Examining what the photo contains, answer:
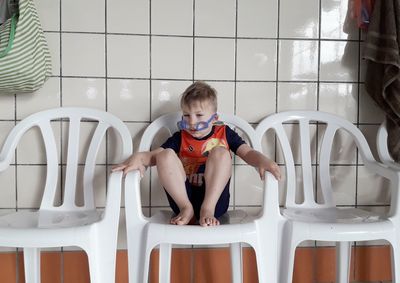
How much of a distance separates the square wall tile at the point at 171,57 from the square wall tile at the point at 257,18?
9.4 inches

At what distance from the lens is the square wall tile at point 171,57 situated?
1.85m

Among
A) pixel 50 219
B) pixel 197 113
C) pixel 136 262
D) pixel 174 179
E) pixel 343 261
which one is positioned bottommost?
pixel 343 261

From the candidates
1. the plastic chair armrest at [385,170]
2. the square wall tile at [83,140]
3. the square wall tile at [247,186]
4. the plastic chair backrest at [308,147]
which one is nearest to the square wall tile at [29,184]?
the square wall tile at [83,140]

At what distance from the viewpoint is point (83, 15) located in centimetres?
181

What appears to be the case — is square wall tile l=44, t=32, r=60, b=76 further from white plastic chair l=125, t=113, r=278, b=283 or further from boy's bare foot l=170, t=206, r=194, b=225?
boy's bare foot l=170, t=206, r=194, b=225

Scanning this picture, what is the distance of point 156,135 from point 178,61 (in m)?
0.33

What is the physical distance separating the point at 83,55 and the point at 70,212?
0.65m

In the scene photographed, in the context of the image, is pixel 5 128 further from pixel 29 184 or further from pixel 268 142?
pixel 268 142

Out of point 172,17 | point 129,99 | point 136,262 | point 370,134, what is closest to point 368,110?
point 370,134

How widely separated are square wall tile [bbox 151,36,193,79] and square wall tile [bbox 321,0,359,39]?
0.60 m

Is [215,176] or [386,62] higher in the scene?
[386,62]

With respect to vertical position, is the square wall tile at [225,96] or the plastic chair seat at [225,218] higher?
the square wall tile at [225,96]

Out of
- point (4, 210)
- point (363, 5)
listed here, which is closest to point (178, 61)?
point (363, 5)

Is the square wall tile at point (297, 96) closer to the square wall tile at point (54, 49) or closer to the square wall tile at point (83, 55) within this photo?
the square wall tile at point (83, 55)
